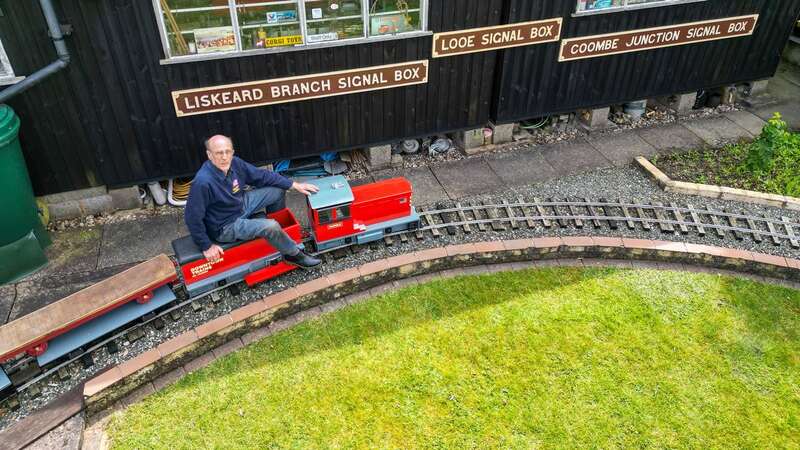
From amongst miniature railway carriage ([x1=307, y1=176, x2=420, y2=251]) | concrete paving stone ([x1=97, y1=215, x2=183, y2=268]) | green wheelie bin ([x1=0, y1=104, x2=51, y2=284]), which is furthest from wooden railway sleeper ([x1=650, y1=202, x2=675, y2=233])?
green wheelie bin ([x1=0, y1=104, x2=51, y2=284])

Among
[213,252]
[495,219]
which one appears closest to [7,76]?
[213,252]

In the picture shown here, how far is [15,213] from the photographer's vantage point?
7.15 metres

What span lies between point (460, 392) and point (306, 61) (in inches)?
196

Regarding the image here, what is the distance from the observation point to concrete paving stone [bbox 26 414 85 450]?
558 centimetres

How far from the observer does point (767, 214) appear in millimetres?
8703

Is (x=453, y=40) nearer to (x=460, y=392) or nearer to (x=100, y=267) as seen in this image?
(x=460, y=392)

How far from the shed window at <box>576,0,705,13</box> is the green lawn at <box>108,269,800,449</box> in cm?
457

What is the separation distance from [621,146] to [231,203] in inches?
279

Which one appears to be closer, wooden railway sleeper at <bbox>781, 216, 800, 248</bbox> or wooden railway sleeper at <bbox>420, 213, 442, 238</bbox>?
wooden railway sleeper at <bbox>420, 213, 442, 238</bbox>

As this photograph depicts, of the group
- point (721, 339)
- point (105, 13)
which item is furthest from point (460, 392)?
point (105, 13)

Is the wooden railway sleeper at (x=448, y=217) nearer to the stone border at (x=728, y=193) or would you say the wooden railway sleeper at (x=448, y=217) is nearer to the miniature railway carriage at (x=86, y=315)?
the stone border at (x=728, y=193)

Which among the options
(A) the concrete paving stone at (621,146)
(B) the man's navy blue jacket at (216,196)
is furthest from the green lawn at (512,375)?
(A) the concrete paving stone at (621,146)

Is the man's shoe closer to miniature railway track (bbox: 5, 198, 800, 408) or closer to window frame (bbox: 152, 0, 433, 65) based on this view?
miniature railway track (bbox: 5, 198, 800, 408)

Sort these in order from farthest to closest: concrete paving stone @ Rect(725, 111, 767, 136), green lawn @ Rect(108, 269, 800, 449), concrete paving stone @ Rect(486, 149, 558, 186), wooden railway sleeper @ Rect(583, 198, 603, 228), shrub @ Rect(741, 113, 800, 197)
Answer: concrete paving stone @ Rect(725, 111, 767, 136) < concrete paving stone @ Rect(486, 149, 558, 186) < shrub @ Rect(741, 113, 800, 197) < wooden railway sleeper @ Rect(583, 198, 603, 228) < green lawn @ Rect(108, 269, 800, 449)
